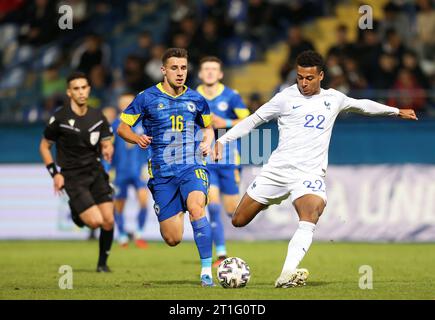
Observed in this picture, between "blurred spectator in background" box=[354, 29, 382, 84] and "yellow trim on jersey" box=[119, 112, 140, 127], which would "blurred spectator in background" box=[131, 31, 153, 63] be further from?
"yellow trim on jersey" box=[119, 112, 140, 127]

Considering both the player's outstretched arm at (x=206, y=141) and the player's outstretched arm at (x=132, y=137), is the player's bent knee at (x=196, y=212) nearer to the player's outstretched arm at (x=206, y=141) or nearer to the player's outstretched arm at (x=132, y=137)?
the player's outstretched arm at (x=206, y=141)

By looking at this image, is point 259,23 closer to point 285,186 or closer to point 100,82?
point 100,82

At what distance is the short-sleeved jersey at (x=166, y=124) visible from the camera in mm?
10703

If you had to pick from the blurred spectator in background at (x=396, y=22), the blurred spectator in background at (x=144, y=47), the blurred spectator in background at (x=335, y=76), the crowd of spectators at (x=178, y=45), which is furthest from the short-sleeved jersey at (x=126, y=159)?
the blurred spectator in background at (x=396, y=22)

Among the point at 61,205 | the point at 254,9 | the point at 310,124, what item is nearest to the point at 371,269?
the point at 310,124

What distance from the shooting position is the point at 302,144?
408 inches

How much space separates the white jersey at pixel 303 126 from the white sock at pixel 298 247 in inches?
24.1

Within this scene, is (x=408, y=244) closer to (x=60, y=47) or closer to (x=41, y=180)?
(x=41, y=180)

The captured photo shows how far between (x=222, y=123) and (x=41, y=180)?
6276 mm

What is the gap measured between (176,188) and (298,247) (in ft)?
5.06

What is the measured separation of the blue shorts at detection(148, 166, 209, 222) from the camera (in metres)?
10.6

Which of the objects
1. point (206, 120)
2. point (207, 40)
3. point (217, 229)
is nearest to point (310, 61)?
point (206, 120)

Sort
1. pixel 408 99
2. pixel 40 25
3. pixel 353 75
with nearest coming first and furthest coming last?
pixel 408 99
pixel 353 75
pixel 40 25

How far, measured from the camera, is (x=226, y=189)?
46.8 feet
